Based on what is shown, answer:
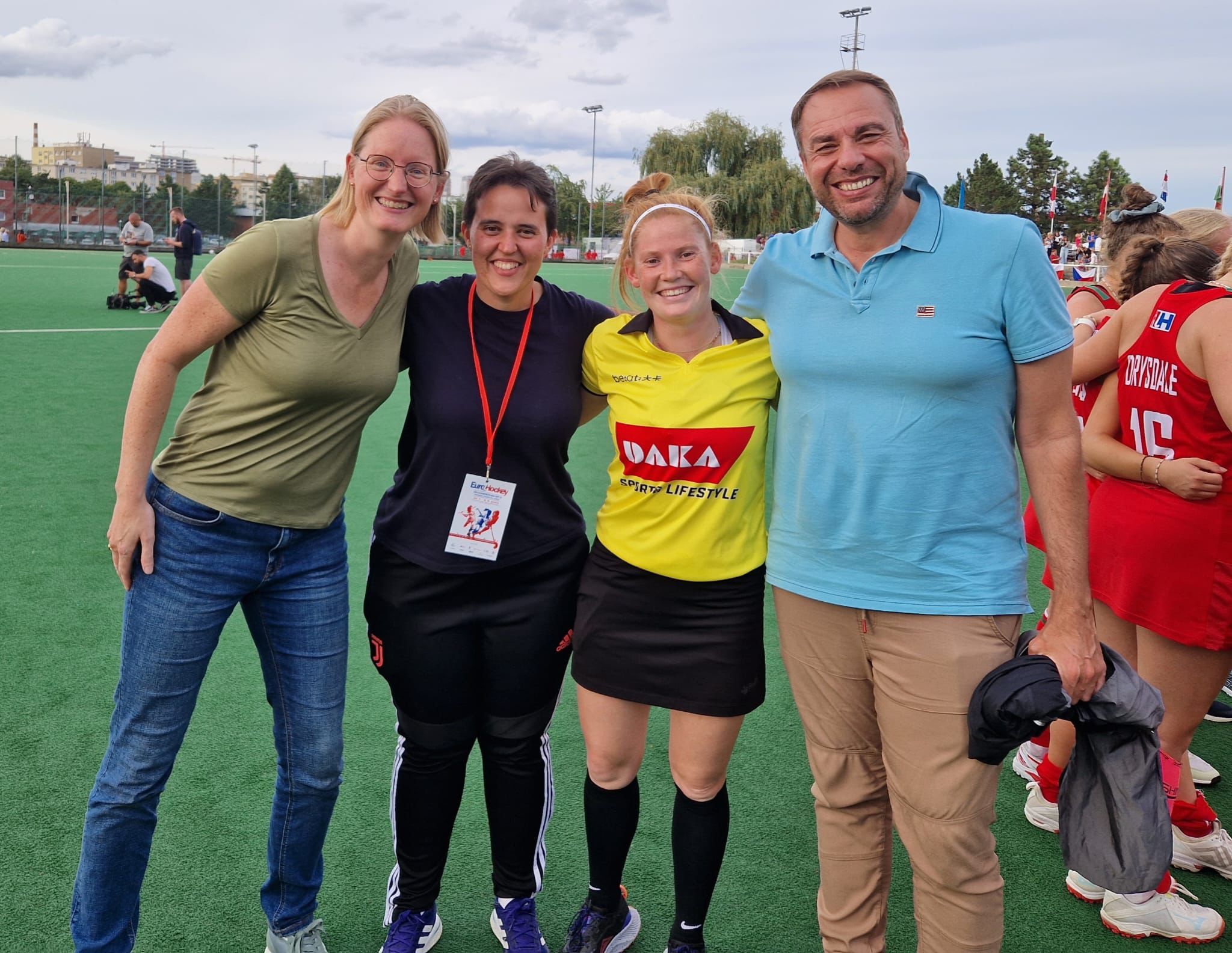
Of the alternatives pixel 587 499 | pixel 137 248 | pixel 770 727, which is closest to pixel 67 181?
pixel 137 248

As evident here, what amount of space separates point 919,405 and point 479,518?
3.42ft

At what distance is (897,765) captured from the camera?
2.18 metres

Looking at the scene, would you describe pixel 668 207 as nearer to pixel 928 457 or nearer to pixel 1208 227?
pixel 928 457

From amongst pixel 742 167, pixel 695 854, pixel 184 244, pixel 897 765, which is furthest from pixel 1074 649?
pixel 742 167

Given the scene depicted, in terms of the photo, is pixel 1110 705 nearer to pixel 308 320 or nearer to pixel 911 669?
pixel 911 669

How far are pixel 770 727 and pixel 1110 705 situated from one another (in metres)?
1.89

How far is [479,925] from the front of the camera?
8.93 feet

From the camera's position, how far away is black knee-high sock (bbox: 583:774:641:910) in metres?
2.56

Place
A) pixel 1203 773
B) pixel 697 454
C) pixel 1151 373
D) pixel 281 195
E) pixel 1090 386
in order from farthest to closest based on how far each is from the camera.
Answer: pixel 281 195 < pixel 1203 773 < pixel 1090 386 < pixel 1151 373 < pixel 697 454

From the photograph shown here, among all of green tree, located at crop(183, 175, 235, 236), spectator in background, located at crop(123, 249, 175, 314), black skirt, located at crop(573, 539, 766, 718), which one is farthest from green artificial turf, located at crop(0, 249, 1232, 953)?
green tree, located at crop(183, 175, 235, 236)

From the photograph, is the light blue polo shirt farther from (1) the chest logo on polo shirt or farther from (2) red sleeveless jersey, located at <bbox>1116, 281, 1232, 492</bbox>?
(2) red sleeveless jersey, located at <bbox>1116, 281, 1232, 492</bbox>

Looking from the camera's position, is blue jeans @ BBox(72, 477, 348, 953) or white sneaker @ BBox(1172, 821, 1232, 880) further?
white sneaker @ BBox(1172, 821, 1232, 880)

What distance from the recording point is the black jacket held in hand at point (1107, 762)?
198 cm

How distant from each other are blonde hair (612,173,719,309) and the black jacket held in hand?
49.5 inches
